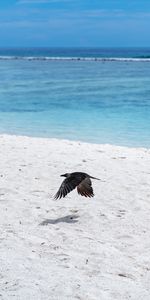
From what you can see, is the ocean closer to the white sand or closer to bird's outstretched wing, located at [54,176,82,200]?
the white sand

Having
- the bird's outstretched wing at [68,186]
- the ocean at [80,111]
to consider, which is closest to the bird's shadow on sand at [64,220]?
the bird's outstretched wing at [68,186]

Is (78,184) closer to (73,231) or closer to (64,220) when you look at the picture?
(64,220)

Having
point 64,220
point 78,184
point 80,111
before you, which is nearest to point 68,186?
point 78,184

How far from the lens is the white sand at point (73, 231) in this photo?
530cm

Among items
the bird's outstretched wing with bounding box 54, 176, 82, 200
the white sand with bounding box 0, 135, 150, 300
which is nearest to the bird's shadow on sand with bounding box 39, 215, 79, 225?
the white sand with bounding box 0, 135, 150, 300

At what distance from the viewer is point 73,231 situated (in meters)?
7.04

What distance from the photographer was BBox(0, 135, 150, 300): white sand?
209 inches

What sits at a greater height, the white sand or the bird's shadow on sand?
the white sand

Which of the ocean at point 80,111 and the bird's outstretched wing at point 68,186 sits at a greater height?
the bird's outstretched wing at point 68,186

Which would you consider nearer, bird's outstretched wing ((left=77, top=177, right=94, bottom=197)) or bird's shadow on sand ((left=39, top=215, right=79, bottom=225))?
bird's shadow on sand ((left=39, top=215, right=79, bottom=225))

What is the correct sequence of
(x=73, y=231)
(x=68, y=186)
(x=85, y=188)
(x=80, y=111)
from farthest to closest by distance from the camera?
(x=80, y=111) → (x=85, y=188) → (x=68, y=186) → (x=73, y=231)

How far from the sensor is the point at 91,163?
11148 millimetres

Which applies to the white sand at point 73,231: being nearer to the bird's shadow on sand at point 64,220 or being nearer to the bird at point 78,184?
the bird's shadow on sand at point 64,220

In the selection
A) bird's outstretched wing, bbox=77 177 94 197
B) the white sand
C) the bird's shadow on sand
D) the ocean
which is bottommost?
the ocean
